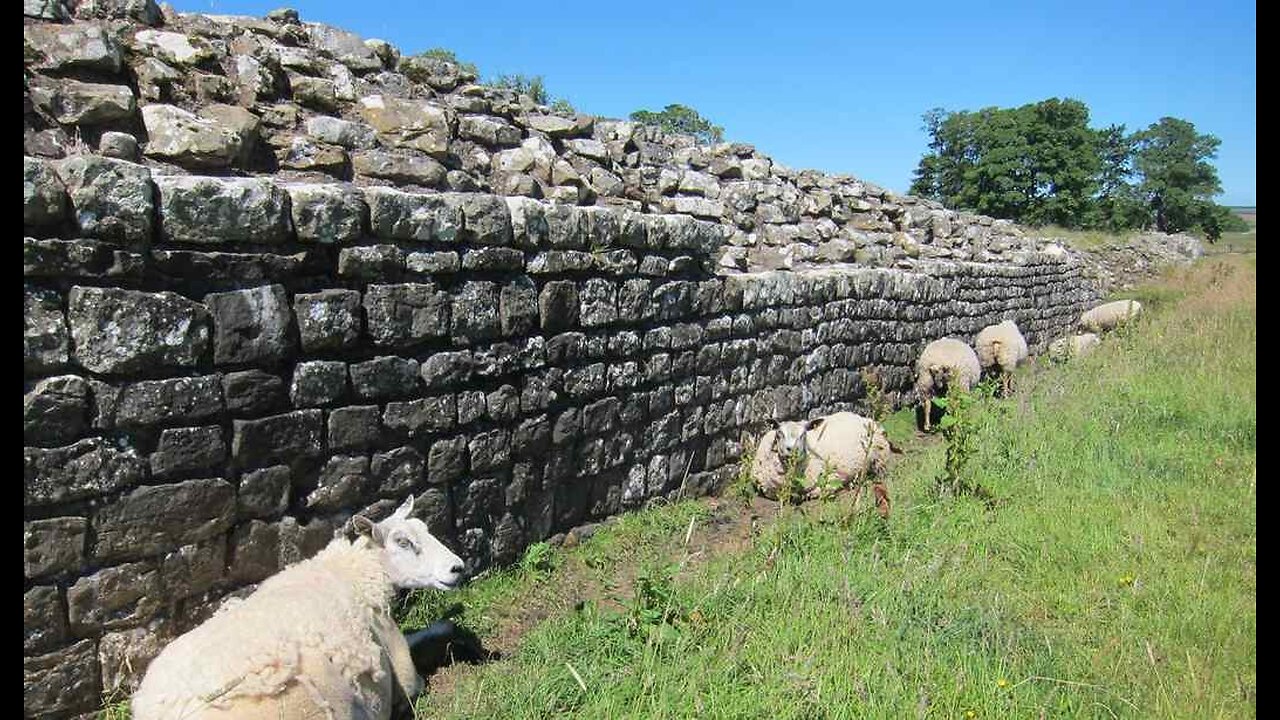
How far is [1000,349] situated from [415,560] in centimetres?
1139

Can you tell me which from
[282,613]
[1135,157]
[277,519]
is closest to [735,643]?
[282,613]

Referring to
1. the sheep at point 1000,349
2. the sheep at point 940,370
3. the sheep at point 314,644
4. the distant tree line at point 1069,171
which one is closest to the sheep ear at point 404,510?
the sheep at point 314,644

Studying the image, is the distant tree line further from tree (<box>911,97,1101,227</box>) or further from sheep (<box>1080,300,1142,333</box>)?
sheep (<box>1080,300,1142,333</box>)

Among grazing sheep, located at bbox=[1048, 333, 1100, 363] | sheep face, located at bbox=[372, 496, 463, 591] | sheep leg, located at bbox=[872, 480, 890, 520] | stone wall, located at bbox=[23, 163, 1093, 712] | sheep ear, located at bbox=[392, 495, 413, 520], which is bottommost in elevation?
grazing sheep, located at bbox=[1048, 333, 1100, 363]

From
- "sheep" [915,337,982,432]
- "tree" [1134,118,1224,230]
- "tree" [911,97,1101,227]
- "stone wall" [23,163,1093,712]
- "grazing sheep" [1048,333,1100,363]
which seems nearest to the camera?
"stone wall" [23,163,1093,712]

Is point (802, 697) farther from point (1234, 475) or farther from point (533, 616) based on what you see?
point (1234, 475)

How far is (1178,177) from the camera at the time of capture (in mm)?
70688

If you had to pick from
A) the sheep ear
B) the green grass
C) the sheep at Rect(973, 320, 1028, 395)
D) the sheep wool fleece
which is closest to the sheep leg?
the green grass

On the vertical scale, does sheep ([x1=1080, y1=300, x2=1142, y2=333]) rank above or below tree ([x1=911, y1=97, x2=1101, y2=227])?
below

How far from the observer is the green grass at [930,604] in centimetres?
408

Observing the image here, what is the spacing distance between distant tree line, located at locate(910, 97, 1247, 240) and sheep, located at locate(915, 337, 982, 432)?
4201cm

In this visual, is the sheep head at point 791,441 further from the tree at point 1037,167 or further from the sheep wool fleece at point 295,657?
the tree at point 1037,167

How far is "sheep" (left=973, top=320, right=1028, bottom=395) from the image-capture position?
13.7 m

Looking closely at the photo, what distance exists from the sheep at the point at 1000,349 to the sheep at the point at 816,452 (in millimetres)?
5446
